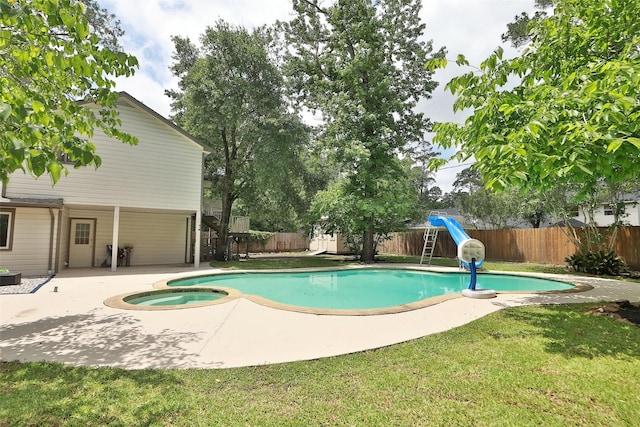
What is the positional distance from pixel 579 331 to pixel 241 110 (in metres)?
14.0

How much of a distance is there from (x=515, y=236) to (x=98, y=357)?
1934cm

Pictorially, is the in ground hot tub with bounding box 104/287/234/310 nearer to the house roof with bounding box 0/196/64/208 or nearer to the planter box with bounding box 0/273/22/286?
the planter box with bounding box 0/273/22/286

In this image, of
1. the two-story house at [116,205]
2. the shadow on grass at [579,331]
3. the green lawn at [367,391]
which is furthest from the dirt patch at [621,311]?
the two-story house at [116,205]

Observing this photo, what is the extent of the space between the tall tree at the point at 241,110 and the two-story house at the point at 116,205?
2259 mm

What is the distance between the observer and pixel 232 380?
3.04 m

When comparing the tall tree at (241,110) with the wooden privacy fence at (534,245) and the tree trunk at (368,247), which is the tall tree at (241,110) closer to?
the tree trunk at (368,247)

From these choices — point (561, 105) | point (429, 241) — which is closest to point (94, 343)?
point (561, 105)

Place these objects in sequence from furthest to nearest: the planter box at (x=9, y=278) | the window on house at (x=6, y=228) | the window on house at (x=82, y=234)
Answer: the window on house at (x=82, y=234) → the window on house at (x=6, y=228) → the planter box at (x=9, y=278)

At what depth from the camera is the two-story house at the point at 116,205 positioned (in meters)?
10.4

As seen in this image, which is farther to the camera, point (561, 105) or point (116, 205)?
point (116, 205)

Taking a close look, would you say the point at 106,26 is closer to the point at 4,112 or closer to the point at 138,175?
the point at 138,175

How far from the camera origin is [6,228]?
10250 millimetres

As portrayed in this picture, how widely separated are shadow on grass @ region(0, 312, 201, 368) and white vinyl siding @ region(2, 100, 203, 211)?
7555 millimetres

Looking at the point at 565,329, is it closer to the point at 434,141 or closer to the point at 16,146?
the point at 434,141
